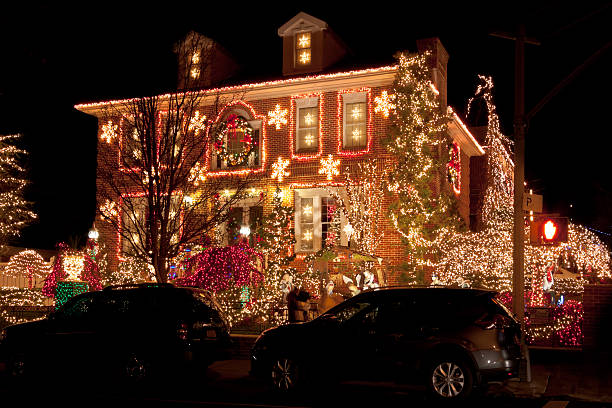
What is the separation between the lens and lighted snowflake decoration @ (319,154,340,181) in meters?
22.1

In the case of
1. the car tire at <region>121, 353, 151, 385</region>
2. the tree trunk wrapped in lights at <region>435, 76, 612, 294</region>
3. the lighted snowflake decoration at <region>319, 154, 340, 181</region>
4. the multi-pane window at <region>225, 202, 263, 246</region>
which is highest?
the lighted snowflake decoration at <region>319, 154, 340, 181</region>

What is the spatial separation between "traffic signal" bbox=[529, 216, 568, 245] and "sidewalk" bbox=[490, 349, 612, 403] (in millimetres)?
2366

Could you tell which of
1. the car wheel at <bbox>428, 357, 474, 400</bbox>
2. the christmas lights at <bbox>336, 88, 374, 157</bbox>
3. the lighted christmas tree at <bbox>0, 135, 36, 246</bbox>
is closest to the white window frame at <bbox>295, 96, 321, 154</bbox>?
the christmas lights at <bbox>336, 88, 374, 157</bbox>

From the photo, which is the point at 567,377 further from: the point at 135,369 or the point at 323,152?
the point at 323,152

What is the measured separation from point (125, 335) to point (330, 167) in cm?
1188

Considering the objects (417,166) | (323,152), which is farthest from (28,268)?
(417,166)

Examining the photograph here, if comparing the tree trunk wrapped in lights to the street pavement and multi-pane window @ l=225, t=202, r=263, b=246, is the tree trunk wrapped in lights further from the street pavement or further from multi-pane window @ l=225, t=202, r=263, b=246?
multi-pane window @ l=225, t=202, r=263, b=246

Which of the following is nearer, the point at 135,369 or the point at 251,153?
the point at 135,369

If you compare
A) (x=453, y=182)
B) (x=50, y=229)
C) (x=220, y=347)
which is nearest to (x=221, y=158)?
(x=453, y=182)

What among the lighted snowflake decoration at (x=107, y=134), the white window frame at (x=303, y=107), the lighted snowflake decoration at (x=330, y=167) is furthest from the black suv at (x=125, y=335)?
the lighted snowflake decoration at (x=107, y=134)

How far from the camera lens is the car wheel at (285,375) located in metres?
10.4

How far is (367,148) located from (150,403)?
538 inches

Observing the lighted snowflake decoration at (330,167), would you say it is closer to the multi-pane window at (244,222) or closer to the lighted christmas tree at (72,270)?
the multi-pane window at (244,222)

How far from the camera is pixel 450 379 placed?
973cm
